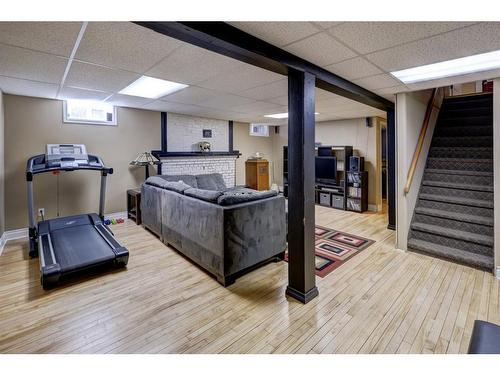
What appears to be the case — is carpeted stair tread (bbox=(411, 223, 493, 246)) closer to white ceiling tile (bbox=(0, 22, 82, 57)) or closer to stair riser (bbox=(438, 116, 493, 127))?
stair riser (bbox=(438, 116, 493, 127))

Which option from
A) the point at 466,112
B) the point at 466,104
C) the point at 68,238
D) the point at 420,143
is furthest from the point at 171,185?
the point at 466,104

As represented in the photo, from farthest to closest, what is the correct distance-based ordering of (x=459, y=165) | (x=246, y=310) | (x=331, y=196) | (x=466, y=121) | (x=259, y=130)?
(x=259, y=130) → (x=331, y=196) → (x=466, y=121) → (x=459, y=165) → (x=246, y=310)

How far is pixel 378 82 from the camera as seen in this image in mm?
3186

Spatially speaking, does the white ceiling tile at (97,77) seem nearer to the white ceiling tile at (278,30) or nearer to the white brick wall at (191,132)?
the white ceiling tile at (278,30)

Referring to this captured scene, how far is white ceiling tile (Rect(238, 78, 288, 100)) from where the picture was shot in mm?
3450

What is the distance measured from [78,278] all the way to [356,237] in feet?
12.8

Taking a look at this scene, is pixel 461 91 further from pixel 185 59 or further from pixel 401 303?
pixel 185 59

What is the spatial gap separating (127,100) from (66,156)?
4.30 ft

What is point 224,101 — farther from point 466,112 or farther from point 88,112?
point 466,112

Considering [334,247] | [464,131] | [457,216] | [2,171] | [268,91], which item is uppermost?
[268,91]

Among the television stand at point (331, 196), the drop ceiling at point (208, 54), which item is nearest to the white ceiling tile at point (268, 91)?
the drop ceiling at point (208, 54)

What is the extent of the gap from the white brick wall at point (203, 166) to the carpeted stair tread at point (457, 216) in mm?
4491

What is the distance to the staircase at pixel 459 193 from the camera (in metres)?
3.37

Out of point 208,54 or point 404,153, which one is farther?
point 404,153
